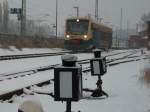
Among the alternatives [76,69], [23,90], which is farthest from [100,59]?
[76,69]

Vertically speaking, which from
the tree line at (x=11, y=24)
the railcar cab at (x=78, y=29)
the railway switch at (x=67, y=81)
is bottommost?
the railway switch at (x=67, y=81)

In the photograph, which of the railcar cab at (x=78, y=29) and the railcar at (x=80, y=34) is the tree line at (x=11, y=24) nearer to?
the railcar at (x=80, y=34)

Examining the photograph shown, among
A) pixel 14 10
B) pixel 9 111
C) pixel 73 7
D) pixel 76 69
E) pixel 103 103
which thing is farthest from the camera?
pixel 73 7

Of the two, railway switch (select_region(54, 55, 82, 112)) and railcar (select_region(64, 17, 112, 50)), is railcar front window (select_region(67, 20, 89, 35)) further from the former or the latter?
railway switch (select_region(54, 55, 82, 112))

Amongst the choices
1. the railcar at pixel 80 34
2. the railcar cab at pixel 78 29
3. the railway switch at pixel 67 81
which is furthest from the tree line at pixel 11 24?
the railway switch at pixel 67 81

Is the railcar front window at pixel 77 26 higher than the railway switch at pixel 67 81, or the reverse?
the railcar front window at pixel 77 26

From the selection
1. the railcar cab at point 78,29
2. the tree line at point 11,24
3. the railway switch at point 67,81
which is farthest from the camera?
the tree line at point 11,24

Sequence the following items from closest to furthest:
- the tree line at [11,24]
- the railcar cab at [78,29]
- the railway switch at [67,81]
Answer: the railway switch at [67,81], the railcar cab at [78,29], the tree line at [11,24]

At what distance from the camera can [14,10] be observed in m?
46.7

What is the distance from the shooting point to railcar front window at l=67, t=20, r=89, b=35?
38.5 metres

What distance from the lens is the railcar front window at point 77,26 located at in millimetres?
38469

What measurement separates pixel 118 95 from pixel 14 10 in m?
37.6

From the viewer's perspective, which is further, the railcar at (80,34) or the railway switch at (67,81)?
the railcar at (80,34)

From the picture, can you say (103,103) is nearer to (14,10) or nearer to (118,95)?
(118,95)
